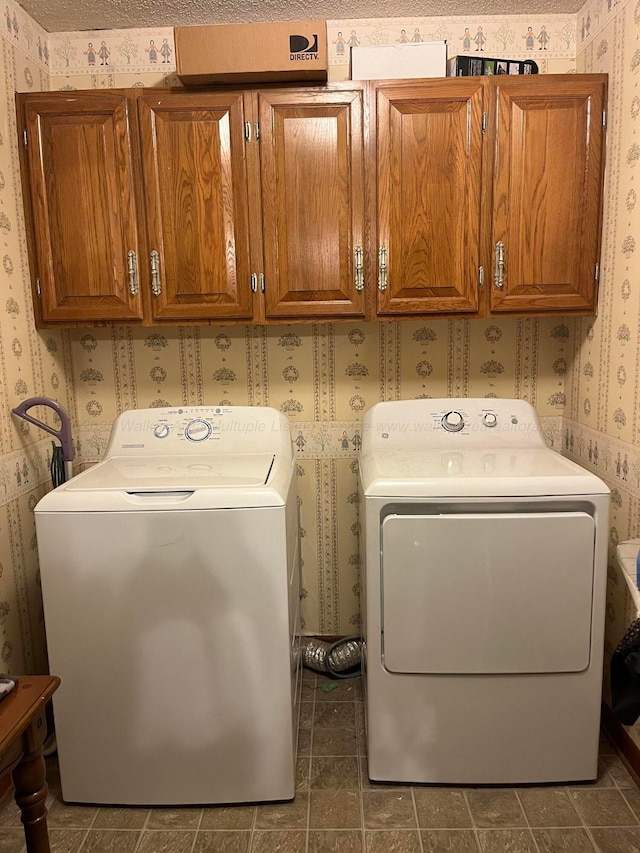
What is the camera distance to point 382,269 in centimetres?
200

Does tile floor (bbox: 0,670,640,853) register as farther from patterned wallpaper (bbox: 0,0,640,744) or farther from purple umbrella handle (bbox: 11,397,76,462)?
purple umbrella handle (bbox: 11,397,76,462)

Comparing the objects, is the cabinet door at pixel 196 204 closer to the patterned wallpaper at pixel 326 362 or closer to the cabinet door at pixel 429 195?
the patterned wallpaper at pixel 326 362

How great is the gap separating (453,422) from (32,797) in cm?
161

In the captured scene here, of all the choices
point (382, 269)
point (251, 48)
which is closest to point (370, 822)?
point (382, 269)

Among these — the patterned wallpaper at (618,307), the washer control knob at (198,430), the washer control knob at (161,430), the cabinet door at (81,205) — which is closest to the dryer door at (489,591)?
the patterned wallpaper at (618,307)

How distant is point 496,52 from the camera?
2.17 meters

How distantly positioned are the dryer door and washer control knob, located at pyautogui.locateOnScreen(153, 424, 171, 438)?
892 millimetres

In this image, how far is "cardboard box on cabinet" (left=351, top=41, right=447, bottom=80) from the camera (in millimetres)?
1962

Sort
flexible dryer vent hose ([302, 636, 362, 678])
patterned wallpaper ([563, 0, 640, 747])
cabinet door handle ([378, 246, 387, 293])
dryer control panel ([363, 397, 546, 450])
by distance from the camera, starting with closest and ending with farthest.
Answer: patterned wallpaper ([563, 0, 640, 747]), cabinet door handle ([378, 246, 387, 293]), dryer control panel ([363, 397, 546, 450]), flexible dryer vent hose ([302, 636, 362, 678])

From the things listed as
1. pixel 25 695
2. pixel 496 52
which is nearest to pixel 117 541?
pixel 25 695

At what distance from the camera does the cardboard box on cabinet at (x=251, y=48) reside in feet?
5.97

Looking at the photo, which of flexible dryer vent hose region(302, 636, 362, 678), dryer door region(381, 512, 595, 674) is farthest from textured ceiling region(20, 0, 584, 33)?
flexible dryer vent hose region(302, 636, 362, 678)

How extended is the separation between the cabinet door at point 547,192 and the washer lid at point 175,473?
3.30ft

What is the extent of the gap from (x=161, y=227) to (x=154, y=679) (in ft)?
4.70
